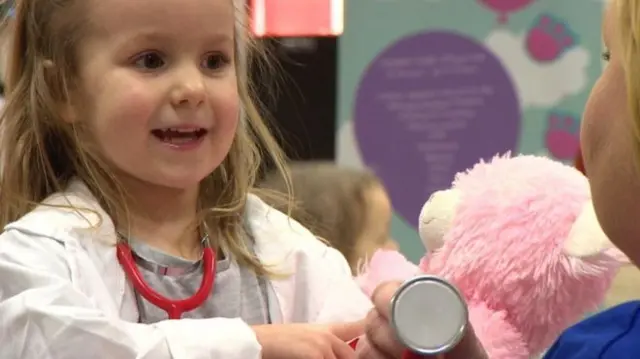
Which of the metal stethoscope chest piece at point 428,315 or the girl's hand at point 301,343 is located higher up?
the metal stethoscope chest piece at point 428,315

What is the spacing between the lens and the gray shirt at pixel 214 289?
2.80ft

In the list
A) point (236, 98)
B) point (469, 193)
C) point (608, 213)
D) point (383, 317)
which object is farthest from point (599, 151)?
point (236, 98)

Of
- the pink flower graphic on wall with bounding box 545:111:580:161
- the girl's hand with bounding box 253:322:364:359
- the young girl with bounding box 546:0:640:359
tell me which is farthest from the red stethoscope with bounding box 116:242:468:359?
the pink flower graphic on wall with bounding box 545:111:580:161

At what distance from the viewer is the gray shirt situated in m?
0.85

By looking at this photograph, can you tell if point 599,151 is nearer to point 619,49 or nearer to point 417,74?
point 619,49

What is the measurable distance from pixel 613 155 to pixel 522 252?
26 cm

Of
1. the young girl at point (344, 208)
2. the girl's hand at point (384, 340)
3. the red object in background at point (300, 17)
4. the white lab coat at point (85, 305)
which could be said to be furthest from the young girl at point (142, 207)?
the red object in background at point (300, 17)

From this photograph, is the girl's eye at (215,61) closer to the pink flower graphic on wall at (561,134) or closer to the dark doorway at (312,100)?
the dark doorway at (312,100)

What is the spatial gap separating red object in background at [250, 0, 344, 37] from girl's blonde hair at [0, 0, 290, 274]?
1076 mm

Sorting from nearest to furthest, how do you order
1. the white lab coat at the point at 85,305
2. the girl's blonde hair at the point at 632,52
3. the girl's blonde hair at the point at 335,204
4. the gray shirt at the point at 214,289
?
the girl's blonde hair at the point at 632,52
the white lab coat at the point at 85,305
the gray shirt at the point at 214,289
the girl's blonde hair at the point at 335,204

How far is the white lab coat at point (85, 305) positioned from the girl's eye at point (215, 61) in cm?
15

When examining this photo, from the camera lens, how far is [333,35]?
213 centimetres

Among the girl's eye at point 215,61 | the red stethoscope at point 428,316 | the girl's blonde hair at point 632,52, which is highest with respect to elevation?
the girl's blonde hair at point 632,52

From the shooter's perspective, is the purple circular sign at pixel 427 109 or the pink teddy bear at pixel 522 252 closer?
the pink teddy bear at pixel 522 252
